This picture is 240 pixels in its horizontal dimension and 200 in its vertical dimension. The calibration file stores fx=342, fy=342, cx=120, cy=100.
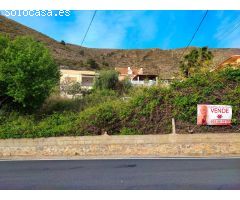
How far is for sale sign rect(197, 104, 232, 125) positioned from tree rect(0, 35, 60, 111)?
8.98 m

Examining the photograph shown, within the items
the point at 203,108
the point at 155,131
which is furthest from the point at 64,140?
the point at 203,108

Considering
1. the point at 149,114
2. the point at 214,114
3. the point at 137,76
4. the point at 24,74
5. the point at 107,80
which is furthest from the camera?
the point at 137,76

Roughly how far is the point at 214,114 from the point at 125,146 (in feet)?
16.0

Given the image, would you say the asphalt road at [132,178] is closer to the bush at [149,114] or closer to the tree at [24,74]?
the bush at [149,114]

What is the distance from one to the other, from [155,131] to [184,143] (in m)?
1.91

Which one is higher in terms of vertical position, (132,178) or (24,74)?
(24,74)

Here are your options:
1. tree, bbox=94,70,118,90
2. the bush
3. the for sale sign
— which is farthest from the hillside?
the for sale sign

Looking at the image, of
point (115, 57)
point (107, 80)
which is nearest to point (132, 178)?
point (107, 80)

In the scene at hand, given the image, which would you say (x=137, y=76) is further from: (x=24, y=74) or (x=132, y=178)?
(x=132, y=178)

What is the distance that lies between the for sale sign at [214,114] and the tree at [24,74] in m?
8.98

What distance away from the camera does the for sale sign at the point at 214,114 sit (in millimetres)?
17125

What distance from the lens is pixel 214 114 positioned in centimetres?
1733

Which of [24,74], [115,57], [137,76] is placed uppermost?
[115,57]

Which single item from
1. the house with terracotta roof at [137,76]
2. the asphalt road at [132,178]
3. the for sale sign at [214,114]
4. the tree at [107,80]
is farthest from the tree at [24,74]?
the tree at [107,80]
